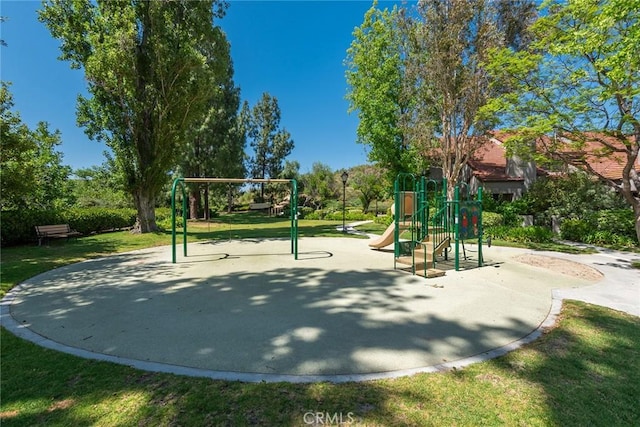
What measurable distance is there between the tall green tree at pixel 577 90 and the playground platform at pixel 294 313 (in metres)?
3.25

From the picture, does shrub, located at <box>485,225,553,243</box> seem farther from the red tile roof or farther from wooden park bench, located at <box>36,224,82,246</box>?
wooden park bench, located at <box>36,224,82,246</box>

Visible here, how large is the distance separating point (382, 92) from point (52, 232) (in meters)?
18.0

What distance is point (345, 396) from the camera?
2.53m

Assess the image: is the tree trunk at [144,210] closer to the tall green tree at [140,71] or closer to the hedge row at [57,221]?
the tall green tree at [140,71]

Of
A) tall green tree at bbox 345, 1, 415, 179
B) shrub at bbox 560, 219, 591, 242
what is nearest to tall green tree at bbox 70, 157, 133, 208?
tall green tree at bbox 345, 1, 415, 179

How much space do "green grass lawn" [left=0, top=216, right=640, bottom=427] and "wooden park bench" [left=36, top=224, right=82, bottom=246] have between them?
994cm

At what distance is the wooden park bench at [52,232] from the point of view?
11.0 m

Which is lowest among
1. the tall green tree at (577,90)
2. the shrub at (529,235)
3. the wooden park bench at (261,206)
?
the shrub at (529,235)

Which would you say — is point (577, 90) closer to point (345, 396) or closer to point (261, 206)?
point (345, 396)

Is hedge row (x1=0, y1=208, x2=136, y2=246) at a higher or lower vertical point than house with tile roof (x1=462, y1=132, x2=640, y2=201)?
lower

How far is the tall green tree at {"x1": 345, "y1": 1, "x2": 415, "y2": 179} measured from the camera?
19.3 m

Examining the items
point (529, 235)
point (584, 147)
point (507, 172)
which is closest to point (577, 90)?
point (584, 147)

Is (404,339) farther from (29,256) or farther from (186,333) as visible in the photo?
(29,256)

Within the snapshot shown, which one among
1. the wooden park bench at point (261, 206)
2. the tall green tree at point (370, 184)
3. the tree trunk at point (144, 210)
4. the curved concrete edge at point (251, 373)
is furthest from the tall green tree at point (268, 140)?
the curved concrete edge at point (251, 373)
